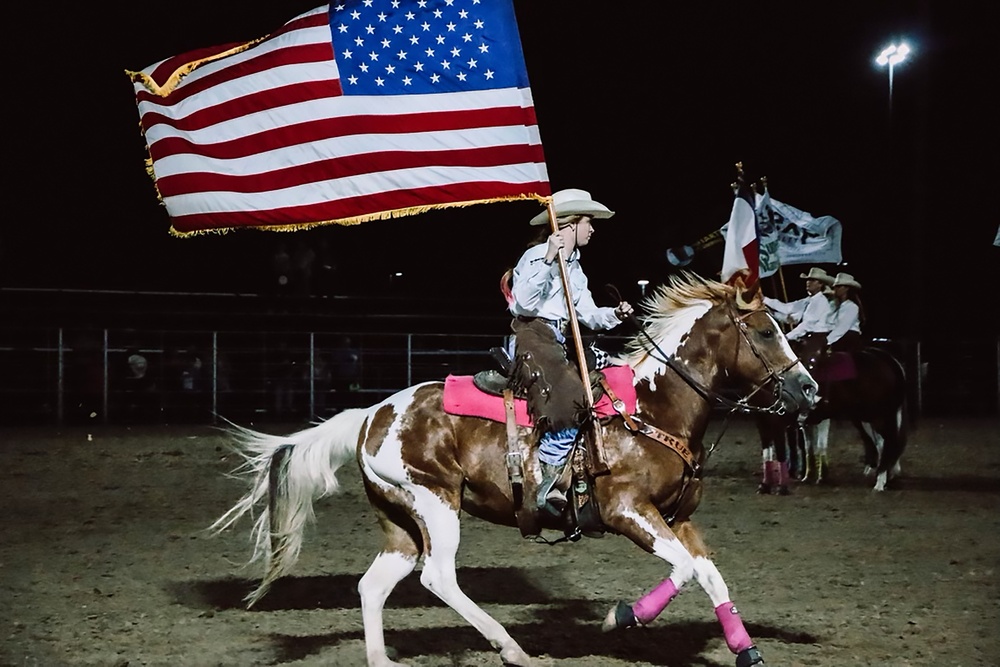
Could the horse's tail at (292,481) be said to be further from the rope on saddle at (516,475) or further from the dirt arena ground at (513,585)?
the rope on saddle at (516,475)

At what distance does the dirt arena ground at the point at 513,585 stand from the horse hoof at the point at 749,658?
0.37 m

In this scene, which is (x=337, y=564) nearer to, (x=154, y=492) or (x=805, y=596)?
(x=805, y=596)

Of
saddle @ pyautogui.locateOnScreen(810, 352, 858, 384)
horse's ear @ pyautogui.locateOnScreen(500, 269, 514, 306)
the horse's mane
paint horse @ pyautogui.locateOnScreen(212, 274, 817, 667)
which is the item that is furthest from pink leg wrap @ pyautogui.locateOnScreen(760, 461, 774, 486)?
horse's ear @ pyautogui.locateOnScreen(500, 269, 514, 306)

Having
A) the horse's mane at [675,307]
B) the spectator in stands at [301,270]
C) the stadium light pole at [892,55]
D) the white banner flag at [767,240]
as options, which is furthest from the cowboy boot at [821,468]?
the stadium light pole at [892,55]

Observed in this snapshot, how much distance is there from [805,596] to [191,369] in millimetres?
15542

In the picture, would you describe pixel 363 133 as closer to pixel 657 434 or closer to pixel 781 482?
pixel 657 434

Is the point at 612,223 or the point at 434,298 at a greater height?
the point at 612,223

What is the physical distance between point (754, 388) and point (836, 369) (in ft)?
22.1

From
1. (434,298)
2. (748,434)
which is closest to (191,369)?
(434,298)

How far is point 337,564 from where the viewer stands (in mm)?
7777

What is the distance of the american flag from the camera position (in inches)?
230

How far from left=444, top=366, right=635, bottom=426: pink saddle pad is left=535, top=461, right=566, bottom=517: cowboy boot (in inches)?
11.1

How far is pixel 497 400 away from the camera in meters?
5.54

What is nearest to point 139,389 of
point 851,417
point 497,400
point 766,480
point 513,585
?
point 766,480
